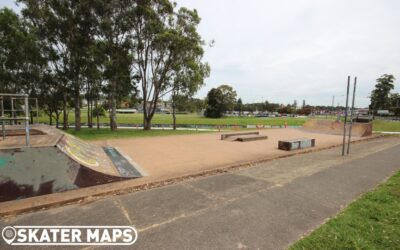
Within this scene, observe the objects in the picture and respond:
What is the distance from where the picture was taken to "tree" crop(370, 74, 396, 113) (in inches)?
2698

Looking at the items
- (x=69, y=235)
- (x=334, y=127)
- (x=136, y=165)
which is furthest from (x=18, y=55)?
(x=334, y=127)

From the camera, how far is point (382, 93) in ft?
231

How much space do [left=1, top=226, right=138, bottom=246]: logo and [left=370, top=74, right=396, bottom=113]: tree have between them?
89.8 meters

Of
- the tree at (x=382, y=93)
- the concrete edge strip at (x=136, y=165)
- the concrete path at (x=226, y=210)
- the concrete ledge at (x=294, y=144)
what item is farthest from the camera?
the tree at (x=382, y=93)

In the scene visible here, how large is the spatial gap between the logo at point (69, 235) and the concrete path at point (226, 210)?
0.16 m

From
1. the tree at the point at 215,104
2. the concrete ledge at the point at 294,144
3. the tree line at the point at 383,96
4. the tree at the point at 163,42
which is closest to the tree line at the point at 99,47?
the tree at the point at 163,42

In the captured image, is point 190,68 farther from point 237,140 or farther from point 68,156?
point 68,156

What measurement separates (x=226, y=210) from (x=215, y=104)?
7024 cm

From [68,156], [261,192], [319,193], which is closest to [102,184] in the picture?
[68,156]

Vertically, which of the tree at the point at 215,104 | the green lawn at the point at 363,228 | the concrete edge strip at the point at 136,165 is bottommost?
the concrete edge strip at the point at 136,165

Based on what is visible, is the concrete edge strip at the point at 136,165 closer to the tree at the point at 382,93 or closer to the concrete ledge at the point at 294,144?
the concrete ledge at the point at 294,144

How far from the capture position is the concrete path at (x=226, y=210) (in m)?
3.46

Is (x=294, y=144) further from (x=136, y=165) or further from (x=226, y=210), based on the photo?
(x=226, y=210)

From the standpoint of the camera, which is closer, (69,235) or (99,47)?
(69,235)
